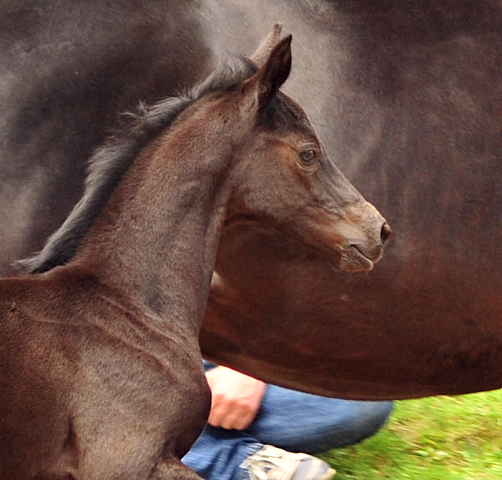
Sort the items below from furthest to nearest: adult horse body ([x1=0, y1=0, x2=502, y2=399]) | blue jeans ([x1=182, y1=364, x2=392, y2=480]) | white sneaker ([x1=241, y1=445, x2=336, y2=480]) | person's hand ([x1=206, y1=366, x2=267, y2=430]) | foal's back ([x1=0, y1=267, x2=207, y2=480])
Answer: blue jeans ([x1=182, y1=364, x2=392, y2=480]), person's hand ([x1=206, y1=366, x2=267, y2=430]), white sneaker ([x1=241, y1=445, x2=336, y2=480]), adult horse body ([x1=0, y1=0, x2=502, y2=399]), foal's back ([x1=0, y1=267, x2=207, y2=480])

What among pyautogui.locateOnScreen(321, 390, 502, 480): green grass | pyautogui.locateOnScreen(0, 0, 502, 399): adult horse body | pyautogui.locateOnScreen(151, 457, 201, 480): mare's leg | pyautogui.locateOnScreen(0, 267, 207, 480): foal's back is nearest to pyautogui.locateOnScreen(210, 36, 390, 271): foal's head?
pyautogui.locateOnScreen(0, 0, 502, 399): adult horse body

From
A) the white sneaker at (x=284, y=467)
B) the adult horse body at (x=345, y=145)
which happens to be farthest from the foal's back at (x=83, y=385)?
the white sneaker at (x=284, y=467)

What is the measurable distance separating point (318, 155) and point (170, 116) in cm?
40

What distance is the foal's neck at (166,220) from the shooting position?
3.09 metres

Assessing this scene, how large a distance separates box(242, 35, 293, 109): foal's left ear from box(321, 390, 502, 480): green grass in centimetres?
188

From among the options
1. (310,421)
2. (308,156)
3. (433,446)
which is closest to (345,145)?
(308,156)

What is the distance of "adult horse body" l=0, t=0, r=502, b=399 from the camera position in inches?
133

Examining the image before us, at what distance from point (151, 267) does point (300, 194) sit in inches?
17.4

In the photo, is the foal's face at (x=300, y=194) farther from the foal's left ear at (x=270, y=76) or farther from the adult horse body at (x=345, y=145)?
the adult horse body at (x=345, y=145)

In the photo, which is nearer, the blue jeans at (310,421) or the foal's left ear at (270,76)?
the foal's left ear at (270,76)

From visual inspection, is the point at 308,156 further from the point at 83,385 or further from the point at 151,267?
the point at 83,385

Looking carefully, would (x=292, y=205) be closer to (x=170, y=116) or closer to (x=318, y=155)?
(x=318, y=155)

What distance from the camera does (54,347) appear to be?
9.67 feet

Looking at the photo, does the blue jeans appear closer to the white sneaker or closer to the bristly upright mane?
the white sneaker
